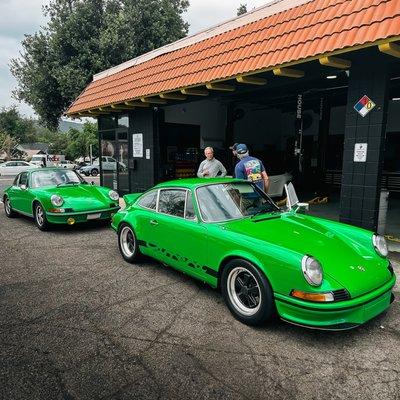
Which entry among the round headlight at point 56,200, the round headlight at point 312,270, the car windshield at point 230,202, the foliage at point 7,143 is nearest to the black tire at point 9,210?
the round headlight at point 56,200

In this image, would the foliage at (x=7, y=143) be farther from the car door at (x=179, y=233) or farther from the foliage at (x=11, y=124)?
the car door at (x=179, y=233)

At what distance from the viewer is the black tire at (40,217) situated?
6.92 m

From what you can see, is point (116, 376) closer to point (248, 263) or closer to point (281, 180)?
point (248, 263)

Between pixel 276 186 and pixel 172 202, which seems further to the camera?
pixel 276 186

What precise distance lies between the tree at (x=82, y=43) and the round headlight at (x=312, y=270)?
16.1 metres

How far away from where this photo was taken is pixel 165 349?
283 centimetres

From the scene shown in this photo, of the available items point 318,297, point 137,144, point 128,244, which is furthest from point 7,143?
point 318,297

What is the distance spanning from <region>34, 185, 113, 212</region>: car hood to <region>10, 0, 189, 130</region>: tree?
10.9 m

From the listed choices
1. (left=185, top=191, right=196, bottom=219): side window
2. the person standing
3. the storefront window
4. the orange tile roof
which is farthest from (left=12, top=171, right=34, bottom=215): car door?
(left=185, top=191, right=196, bottom=219): side window

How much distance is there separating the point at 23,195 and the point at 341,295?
719 cm

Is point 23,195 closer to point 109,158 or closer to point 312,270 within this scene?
point 109,158

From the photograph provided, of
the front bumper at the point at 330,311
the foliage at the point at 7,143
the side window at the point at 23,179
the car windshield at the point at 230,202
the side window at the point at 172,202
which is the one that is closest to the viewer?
the front bumper at the point at 330,311

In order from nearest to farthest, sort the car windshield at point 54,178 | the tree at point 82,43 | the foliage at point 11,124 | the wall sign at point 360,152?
the wall sign at point 360,152 → the car windshield at point 54,178 → the tree at point 82,43 → the foliage at point 11,124

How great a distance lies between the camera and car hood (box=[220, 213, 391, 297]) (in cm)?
289
